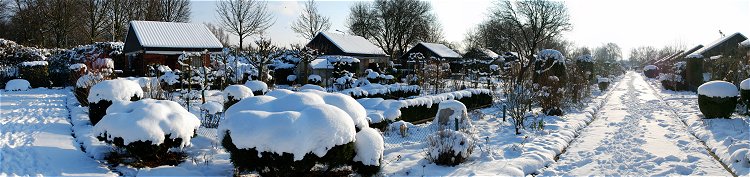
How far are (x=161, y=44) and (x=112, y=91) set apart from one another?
1593 cm

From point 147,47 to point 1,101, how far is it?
345 inches

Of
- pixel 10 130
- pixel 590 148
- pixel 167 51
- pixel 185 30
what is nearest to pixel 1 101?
pixel 10 130

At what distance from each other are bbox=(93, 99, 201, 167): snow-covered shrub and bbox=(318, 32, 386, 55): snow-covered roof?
990 inches

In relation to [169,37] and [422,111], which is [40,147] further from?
[169,37]

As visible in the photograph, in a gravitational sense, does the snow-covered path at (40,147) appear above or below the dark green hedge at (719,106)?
below

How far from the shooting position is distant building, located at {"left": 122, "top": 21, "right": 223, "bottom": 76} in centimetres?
2452

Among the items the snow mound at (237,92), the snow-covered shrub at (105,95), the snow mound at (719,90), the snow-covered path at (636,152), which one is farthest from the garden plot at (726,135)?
the snow-covered shrub at (105,95)

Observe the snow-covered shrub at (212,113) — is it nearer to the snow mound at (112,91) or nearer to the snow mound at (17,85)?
the snow mound at (112,91)

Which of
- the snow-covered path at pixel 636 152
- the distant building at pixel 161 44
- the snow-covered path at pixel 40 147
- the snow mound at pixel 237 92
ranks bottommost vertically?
the snow-covered path at pixel 636 152

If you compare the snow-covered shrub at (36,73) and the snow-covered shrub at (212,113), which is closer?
the snow-covered shrub at (212,113)

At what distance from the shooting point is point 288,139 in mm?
5641

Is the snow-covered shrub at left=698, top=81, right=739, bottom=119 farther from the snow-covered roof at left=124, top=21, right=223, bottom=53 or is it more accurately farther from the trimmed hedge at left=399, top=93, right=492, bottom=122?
the snow-covered roof at left=124, top=21, right=223, bottom=53

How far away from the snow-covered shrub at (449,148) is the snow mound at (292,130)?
213 centimetres

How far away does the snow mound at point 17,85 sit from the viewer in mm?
20906
